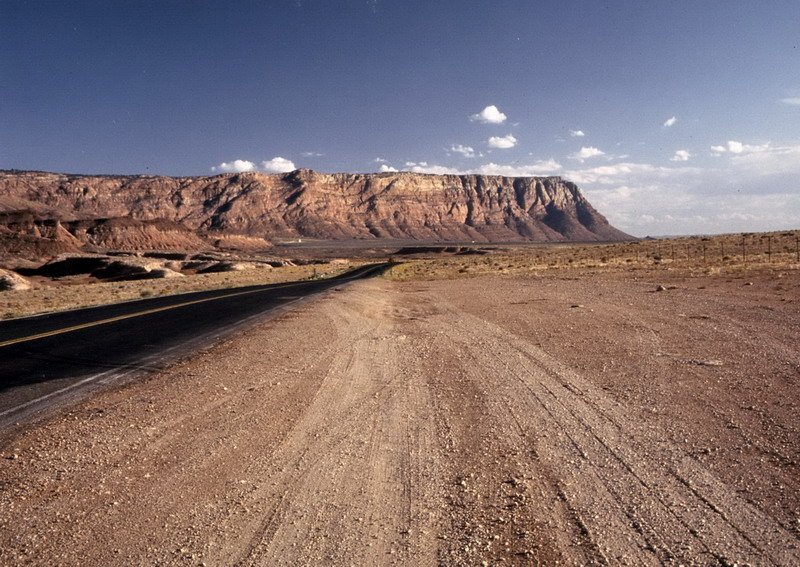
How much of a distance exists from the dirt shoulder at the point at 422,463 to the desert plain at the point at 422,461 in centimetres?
2

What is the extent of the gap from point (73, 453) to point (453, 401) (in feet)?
13.5

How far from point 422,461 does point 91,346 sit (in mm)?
7884

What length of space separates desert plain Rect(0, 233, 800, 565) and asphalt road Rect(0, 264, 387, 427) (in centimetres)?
68

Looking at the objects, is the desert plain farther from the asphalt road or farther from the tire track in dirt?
the asphalt road

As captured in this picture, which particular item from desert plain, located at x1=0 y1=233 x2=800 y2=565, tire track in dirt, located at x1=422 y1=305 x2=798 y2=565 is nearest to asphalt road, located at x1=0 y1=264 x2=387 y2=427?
desert plain, located at x1=0 y1=233 x2=800 y2=565

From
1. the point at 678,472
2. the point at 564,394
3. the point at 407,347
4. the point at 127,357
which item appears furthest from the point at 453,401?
the point at 127,357

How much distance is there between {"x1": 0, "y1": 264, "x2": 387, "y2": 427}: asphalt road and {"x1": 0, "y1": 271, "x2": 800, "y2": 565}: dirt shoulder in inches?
28.7

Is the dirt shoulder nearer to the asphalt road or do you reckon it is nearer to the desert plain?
the desert plain

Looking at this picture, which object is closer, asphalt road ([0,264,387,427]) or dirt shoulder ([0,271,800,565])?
dirt shoulder ([0,271,800,565])

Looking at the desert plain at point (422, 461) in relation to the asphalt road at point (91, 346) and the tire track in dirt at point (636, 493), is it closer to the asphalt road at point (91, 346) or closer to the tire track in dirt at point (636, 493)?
the tire track in dirt at point (636, 493)

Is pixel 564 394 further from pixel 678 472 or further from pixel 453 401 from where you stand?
pixel 678 472

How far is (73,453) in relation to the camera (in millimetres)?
4727

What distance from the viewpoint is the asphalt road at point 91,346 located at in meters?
6.70

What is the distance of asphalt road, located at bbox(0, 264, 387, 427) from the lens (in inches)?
264
